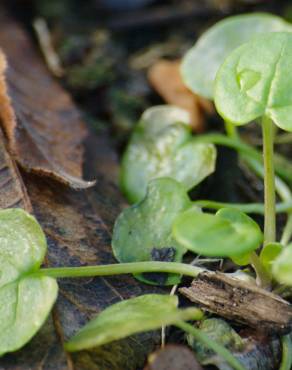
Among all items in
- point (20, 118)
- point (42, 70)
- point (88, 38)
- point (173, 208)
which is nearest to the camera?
point (173, 208)

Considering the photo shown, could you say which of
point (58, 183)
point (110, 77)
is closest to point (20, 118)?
point (58, 183)

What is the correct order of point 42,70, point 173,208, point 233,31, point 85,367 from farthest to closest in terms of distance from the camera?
point 42,70 < point 233,31 < point 173,208 < point 85,367

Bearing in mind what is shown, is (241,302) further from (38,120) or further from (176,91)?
(176,91)

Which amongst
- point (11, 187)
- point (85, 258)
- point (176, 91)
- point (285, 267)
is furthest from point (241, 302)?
point (176, 91)

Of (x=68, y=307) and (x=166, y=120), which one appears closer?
(x=68, y=307)

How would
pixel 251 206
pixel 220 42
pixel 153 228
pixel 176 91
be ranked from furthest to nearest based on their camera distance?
pixel 176 91, pixel 220 42, pixel 251 206, pixel 153 228

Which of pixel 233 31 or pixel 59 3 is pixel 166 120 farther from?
pixel 59 3
